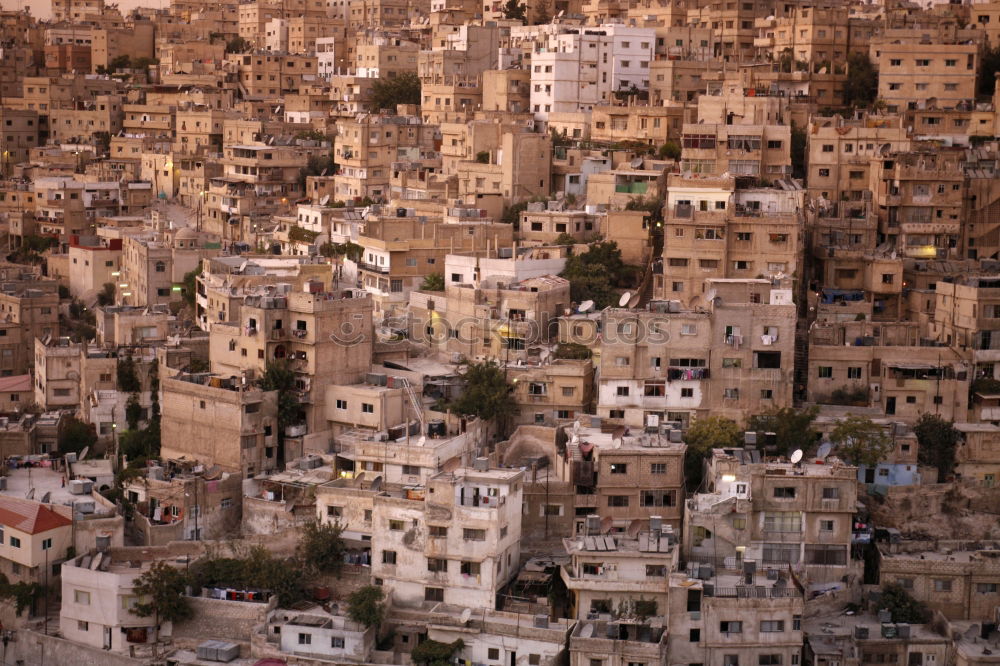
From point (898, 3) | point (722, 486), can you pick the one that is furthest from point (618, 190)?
point (898, 3)

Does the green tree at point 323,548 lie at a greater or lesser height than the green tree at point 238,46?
lesser

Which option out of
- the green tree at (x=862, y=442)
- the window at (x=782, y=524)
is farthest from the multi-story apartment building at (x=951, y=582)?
the green tree at (x=862, y=442)

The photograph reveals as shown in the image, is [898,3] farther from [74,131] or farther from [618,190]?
[74,131]

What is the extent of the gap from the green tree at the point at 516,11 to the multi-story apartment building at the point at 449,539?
1313 inches

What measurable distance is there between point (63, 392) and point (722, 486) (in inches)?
545

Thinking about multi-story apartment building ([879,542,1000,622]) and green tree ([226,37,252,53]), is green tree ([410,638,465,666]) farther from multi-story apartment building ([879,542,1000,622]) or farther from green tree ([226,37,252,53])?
green tree ([226,37,252,53])

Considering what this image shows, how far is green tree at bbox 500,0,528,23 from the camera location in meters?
59.0

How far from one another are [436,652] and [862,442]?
818 centimetres

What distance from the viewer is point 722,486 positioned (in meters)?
28.6

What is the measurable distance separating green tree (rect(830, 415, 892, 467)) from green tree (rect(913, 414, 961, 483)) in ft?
2.36

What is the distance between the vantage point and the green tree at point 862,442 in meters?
30.0

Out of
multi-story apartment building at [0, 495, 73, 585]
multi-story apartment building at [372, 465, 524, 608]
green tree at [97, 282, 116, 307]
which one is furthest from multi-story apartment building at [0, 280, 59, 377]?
multi-story apartment building at [372, 465, 524, 608]

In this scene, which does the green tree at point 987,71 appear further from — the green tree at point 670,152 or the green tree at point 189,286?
the green tree at point 189,286

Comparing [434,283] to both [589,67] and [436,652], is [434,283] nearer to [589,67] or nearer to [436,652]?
[436,652]
